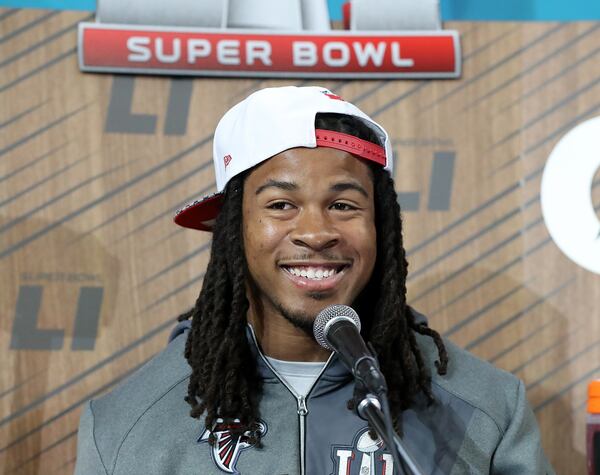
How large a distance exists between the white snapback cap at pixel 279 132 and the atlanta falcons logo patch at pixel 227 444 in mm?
364

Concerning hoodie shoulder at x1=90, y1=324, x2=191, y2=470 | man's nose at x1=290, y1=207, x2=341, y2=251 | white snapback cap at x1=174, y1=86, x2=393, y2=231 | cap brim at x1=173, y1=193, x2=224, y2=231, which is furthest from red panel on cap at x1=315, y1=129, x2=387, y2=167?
hoodie shoulder at x1=90, y1=324, x2=191, y2=470

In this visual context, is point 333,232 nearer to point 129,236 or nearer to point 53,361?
point 129,236

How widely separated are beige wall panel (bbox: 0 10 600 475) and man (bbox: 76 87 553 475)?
0.30 m

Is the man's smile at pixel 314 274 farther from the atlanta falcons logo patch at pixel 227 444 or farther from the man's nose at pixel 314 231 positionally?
the atlanta falcons logo patch at pixel 227 444

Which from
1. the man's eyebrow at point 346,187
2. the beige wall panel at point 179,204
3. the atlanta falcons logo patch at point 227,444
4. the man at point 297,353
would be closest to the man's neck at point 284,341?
the man at point 297,353

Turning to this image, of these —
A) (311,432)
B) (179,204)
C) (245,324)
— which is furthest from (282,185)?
(179,204)

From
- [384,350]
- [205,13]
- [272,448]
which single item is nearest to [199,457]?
[272,448]

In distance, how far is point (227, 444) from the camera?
132cm

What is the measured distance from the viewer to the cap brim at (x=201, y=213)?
1437 mm

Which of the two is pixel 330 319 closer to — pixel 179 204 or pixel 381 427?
pixel 381 427

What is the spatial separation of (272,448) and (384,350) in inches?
8.9

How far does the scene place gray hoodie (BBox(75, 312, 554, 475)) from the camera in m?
1.31

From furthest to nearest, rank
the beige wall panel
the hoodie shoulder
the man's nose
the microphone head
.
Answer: the beige wall panel < the hoodie shoulder < the man's nose < the microphone head

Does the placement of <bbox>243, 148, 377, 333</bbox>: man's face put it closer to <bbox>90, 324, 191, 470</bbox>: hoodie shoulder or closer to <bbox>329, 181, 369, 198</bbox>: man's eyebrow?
<bbox>329, 181, 369, 198</bbox>: man's eyebrow
